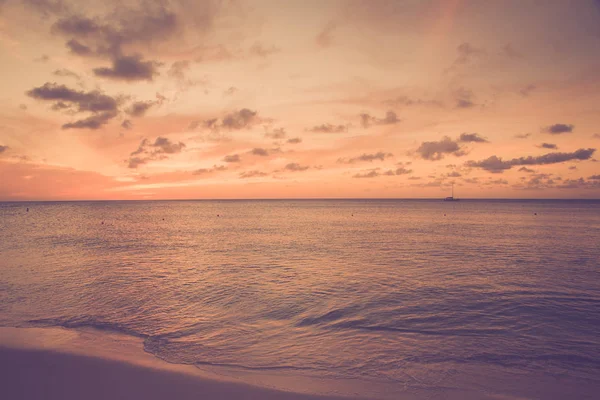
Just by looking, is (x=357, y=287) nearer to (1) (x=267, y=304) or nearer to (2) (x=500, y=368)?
(1) (x=267, y=304)

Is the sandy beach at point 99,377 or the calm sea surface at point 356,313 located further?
the calm sea surface at point 356,313

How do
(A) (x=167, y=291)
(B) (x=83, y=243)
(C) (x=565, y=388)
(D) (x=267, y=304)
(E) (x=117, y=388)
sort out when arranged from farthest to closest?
1. (B) (x=83, y=243)
2. (A) (x=167, y=291)
3. (D) (x=267, y=304)
4. (C) (x=565, y=388)
5. (E) (x=117, y=388)

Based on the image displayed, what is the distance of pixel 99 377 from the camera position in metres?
8.55

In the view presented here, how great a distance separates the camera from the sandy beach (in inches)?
302

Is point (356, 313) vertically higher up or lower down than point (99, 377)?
lower down

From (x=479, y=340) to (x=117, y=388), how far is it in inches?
454

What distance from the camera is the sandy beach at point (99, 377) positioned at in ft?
25.2

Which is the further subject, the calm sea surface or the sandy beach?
the calm sea surface

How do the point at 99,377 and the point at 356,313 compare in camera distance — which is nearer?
the point at 99,377

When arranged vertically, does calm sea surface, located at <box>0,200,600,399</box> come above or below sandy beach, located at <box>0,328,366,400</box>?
below

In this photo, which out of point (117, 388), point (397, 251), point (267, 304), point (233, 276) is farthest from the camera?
point (397, 251)

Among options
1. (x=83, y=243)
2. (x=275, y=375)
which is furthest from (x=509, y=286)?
(x=83, y=243)

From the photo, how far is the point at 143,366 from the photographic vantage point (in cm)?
930

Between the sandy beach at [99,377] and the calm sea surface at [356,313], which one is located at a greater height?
the sandy beach at [99,377]
